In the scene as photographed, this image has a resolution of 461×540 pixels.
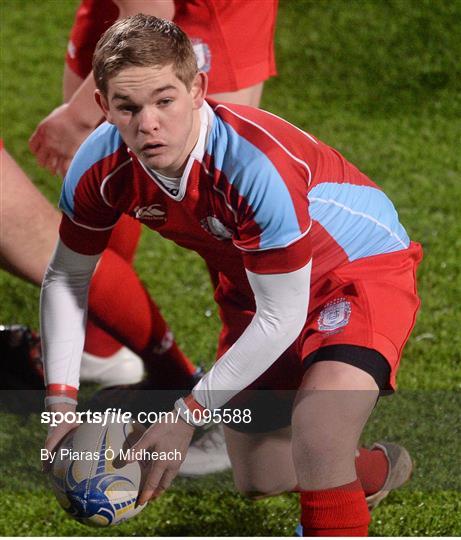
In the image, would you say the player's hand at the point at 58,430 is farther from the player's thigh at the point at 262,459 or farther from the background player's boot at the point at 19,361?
the background player's boot at the point at 19,361

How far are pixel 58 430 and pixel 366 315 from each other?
909mm

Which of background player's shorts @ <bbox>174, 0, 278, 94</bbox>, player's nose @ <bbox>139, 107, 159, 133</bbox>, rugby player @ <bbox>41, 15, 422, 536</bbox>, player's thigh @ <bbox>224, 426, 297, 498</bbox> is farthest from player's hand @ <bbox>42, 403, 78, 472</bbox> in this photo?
background player's shorts @ <bbox>174, 0, 278, 94</bbox>

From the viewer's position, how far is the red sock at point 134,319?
377cm

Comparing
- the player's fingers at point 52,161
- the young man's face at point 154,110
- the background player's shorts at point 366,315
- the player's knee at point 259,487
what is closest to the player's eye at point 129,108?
the young man's face at point 154,110

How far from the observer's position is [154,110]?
8.75 ft

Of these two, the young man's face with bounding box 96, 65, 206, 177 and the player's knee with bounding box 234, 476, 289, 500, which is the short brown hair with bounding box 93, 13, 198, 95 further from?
the player's knee with bounding box 234, 476, 289, 500

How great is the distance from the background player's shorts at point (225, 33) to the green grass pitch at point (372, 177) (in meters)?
1.25

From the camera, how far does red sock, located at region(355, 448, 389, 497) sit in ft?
11.8

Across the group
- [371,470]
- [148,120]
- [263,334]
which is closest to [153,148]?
[148,120]

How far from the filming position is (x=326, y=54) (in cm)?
720

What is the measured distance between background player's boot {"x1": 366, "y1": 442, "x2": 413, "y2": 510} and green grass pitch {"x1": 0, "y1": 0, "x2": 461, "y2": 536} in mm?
69

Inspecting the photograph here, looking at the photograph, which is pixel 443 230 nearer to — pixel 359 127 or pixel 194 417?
pixel 359 127

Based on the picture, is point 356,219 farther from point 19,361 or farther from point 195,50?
point 19,361

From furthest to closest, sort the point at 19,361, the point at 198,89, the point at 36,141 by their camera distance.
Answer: the point at 19,361 < the point at 36,141 < the point at 198,89
